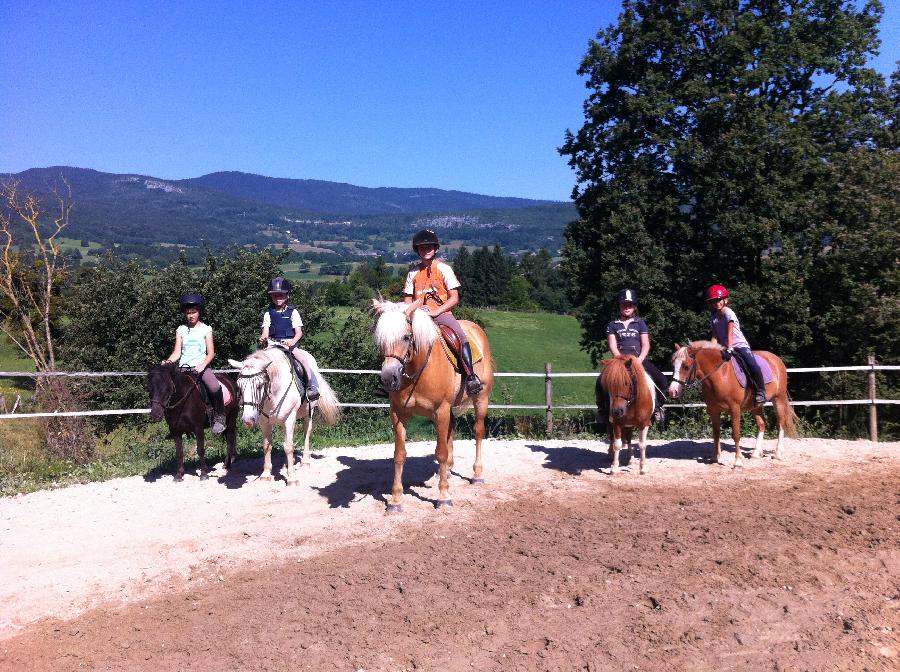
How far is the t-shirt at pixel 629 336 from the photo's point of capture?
896 cm

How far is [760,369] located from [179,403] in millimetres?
8094

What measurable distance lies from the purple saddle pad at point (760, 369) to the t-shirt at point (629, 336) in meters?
1.53

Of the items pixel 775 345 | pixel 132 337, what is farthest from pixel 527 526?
pixel 132 337

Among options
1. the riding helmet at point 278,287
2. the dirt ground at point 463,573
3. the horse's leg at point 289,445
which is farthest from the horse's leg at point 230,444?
the riding helmet at point 278,287

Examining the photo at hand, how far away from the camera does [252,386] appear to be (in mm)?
8000

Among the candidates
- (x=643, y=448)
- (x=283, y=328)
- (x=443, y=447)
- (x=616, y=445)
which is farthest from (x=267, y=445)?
(x=643, y=448)

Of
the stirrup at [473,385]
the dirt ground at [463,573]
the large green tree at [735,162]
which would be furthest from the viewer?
the large green tree at [735,162]

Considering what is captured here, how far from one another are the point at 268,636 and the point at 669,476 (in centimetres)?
598

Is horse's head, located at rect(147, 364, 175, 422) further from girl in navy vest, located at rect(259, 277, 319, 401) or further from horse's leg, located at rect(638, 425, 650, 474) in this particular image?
horse's leg, located at rect(638, 425, 650, 474)

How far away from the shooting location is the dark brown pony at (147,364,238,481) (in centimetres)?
818

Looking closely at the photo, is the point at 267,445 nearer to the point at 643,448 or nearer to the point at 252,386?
the point at 252,386

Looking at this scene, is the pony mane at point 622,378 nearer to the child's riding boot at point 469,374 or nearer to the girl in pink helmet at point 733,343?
the girl in pink helmet at point 733,343

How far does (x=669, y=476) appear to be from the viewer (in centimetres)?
888

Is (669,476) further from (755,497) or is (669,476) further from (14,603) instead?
(14,603)
